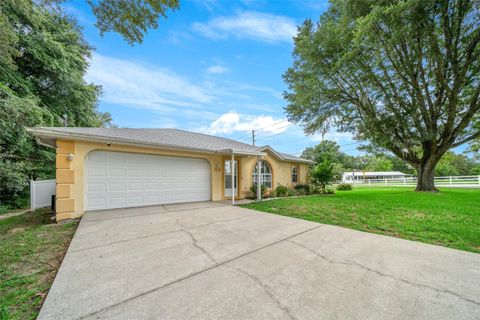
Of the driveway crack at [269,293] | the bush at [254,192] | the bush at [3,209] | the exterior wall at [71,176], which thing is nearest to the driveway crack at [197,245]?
the driveway crack at [269,293]

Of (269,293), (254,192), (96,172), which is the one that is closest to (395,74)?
(254,192)

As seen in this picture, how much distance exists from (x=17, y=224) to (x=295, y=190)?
1256cm

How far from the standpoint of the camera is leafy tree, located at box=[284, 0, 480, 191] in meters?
8.31

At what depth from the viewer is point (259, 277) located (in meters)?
2.57

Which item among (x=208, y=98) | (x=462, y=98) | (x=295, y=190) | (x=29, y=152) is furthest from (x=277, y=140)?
(x=29, y=152)

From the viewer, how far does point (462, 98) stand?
11242 mm

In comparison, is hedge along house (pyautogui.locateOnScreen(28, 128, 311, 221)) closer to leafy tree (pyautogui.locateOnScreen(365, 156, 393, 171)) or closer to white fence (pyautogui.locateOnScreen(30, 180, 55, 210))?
white fence (pyautogui.locateOnScreen(30, 180, 55, 210))

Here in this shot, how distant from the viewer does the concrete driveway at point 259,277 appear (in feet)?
6.44

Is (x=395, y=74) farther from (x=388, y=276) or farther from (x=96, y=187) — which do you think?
(x=96, y=187)

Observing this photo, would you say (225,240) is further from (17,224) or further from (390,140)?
(390,140)

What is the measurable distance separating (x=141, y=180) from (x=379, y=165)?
67096 millimetres

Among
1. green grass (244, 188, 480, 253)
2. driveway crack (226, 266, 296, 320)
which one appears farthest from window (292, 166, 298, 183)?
driveway crack (226, 266, 296, 320)

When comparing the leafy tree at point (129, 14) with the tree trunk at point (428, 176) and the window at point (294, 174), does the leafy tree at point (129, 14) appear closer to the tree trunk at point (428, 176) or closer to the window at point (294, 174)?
the window at point (294, 174)

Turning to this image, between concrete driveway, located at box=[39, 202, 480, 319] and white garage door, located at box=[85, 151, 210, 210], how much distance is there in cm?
275
